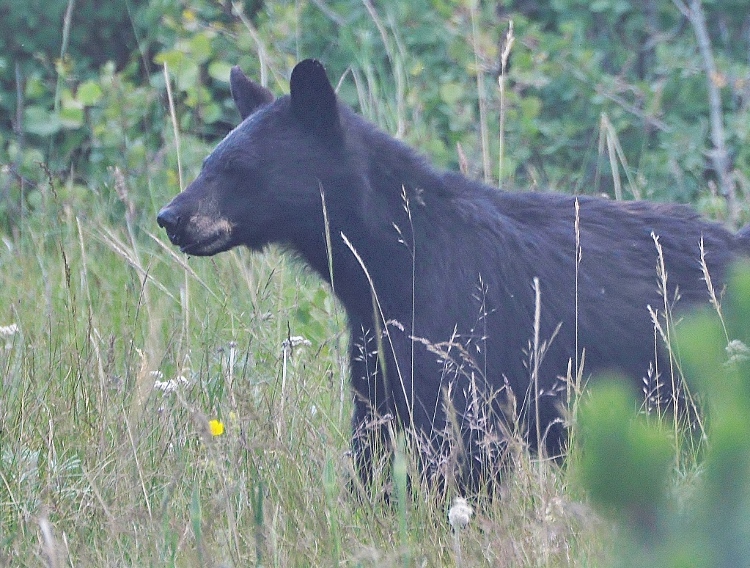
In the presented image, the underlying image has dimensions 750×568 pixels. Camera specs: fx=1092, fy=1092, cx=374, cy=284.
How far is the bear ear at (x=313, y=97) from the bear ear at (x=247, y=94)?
1.20 ft

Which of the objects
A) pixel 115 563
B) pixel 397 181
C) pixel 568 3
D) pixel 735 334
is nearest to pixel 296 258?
pixel 397 181

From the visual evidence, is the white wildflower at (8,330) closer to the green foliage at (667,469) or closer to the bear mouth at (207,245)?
the bear mouth at (207,245)

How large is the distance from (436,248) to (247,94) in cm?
95

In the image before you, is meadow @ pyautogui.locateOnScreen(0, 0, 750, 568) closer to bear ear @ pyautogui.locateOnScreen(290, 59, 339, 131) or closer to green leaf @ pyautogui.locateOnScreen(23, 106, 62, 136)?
green leaf @ pyautogui.locateOnScreen(23, 106, 62, 136)

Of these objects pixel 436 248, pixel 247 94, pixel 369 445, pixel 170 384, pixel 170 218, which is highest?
pixel 247 94

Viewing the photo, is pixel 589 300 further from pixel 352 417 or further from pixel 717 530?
pixel 717 530

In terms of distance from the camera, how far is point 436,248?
10.4ft

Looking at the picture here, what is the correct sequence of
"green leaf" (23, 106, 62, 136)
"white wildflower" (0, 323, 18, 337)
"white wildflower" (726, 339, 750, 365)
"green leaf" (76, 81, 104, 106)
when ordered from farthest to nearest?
"green leaf" (23, 106, 62, 136) → "green leaf" (76, 81, 104, 106) → "white wildflower" (0, 323, 18, 337) → "white wildflower" (726, 339, 750, 365)

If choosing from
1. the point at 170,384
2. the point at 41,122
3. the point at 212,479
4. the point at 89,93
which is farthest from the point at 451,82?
the point at 212,479

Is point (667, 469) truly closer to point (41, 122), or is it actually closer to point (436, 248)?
point (436, 248)

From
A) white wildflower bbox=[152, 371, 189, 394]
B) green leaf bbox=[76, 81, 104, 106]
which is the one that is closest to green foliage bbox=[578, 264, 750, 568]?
white wildflower bbox=[152, 371, 189, 394]

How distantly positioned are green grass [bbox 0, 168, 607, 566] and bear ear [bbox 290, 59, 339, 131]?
47cm

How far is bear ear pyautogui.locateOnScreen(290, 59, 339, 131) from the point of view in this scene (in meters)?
3.23

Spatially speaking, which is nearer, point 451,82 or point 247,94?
point 247,94
